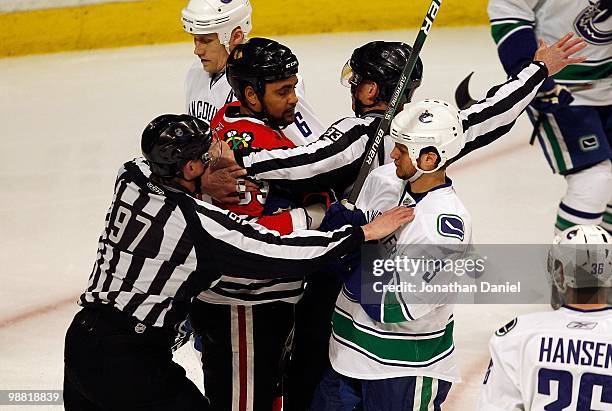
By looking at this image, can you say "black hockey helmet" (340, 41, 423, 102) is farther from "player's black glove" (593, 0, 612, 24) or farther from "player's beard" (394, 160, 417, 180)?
"player's black glove" (593, 0, 612, 24)

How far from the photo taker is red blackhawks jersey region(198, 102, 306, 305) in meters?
2.69

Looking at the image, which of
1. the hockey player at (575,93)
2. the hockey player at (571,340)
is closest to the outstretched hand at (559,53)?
the hockey player at (575,93)

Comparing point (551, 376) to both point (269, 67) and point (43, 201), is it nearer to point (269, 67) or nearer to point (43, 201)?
point (269, 67)

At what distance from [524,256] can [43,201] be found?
2.17 m

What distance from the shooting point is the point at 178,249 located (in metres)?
2.42

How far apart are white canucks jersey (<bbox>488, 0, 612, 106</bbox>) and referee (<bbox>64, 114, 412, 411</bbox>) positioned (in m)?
1.56

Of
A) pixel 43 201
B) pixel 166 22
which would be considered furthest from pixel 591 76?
pixel 166 22

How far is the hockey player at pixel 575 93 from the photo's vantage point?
3752mm

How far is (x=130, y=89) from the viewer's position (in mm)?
6672

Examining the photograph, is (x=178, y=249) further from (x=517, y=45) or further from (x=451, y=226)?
(x=517, y=45)

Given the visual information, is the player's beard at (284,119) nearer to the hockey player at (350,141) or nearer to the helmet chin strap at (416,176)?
the hockey player at (350,141)

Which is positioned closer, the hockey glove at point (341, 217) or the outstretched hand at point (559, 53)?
the hockey glove at point (341, 217)

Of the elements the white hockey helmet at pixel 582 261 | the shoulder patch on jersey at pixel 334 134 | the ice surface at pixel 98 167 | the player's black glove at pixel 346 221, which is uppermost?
the white hockey helmet at pixel 582 261

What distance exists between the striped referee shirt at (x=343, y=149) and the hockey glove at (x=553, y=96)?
90 cm
